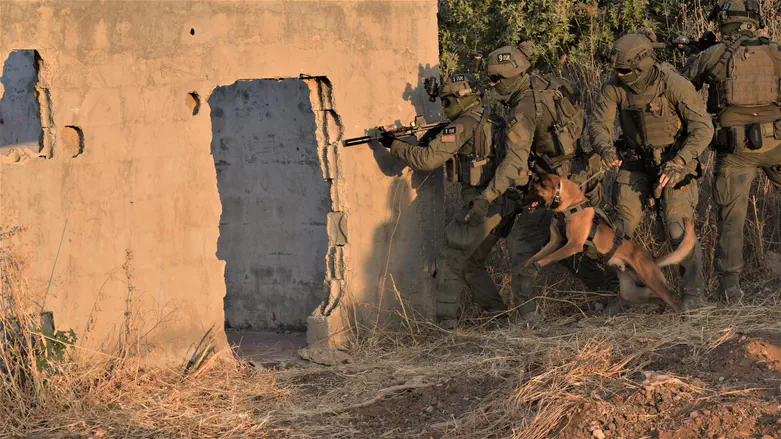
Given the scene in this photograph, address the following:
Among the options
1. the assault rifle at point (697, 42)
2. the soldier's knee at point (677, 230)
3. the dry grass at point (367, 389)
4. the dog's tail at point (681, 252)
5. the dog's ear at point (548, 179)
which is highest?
the assault rifle at point (697, 42)

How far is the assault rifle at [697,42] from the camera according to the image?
7120mm

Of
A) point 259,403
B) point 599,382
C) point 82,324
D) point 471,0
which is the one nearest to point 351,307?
point 259,403

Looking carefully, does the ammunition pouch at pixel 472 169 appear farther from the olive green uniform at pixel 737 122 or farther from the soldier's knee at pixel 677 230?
the olive green uniform at pixel 737 122

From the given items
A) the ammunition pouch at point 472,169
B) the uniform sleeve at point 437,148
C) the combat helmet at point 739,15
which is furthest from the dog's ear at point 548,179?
the combat helmet at point 739,15

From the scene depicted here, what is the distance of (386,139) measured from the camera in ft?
23.3

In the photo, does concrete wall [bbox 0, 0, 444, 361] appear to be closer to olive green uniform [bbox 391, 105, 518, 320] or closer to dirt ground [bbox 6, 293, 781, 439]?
olive green uniform [bbox 391, 105, 518, 320]

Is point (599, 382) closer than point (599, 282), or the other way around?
point (599, 382)

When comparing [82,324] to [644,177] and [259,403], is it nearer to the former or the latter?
[259,403]

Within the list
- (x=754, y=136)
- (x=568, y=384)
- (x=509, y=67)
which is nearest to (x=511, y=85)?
(x=509, y=67)

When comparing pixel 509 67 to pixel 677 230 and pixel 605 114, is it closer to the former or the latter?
pixel 605 114

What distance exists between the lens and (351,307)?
7.15 meters

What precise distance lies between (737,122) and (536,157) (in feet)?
4.46

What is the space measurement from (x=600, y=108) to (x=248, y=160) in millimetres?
3255

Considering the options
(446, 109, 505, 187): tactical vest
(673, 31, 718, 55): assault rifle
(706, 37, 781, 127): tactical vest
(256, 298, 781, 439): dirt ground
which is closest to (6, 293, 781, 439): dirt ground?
(256, 298, 781, 439): dirt ground
